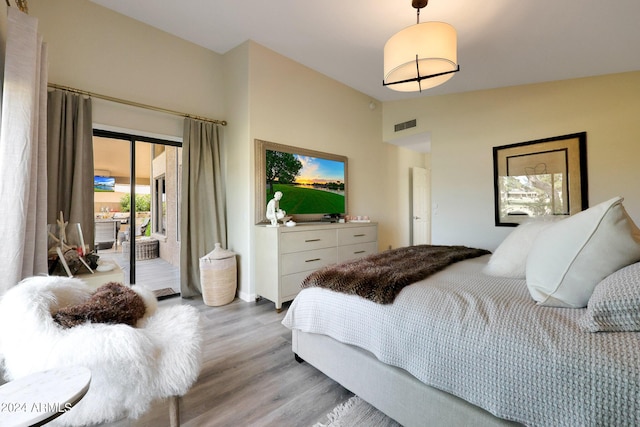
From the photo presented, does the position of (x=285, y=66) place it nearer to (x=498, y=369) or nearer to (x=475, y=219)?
(x=475, y=219)

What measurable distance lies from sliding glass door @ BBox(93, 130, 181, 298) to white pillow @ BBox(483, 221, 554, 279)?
10.9 ft

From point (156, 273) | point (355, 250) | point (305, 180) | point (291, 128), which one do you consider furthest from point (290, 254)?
point (156, 273)

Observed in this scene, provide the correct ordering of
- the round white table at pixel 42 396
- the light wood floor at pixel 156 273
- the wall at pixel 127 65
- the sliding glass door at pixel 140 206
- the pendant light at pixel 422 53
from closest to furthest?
the round white table at pixel 42 396 → the pendant light at pixel 422 53 → the wall at pixel 127 65 → the sliding glass door at pixel 140 206 → the light wood floor at pixel 156 273

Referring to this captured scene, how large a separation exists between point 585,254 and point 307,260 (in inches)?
89.9

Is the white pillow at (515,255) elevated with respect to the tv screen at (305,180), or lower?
lower

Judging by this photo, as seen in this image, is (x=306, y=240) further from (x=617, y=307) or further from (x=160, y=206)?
(x=617, y=307)

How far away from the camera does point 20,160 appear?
1.52 m

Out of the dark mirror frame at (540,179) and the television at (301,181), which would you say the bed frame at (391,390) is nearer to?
the television at (301,181)

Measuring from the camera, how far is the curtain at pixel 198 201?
305 cm

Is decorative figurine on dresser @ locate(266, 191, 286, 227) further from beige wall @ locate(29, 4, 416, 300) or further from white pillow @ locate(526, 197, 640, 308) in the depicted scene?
white pillow @ locate(526, 197, 640, 308)

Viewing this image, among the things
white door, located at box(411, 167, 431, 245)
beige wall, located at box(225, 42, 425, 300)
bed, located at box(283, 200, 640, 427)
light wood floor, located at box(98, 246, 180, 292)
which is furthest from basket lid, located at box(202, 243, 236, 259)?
white door, located at box(411, 167, 431, 245)

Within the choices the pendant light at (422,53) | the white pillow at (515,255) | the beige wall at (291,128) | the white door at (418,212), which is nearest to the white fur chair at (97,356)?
the white pillow at (515,255)

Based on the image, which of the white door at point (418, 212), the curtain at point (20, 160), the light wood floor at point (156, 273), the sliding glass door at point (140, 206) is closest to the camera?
the curtain at point (20, 160)

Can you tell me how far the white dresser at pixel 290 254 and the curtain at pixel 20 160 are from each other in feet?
5.49
